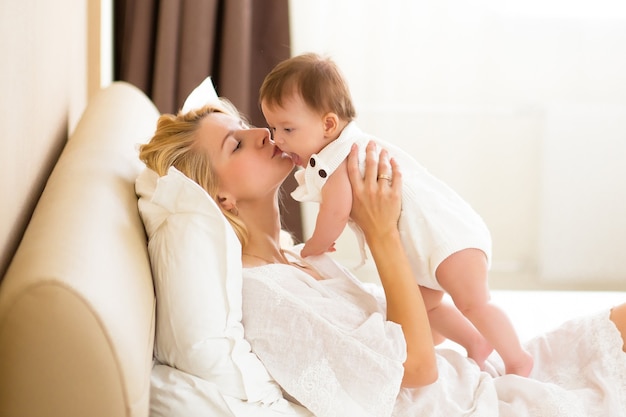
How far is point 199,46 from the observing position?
347 cm

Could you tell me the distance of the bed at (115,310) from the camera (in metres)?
0.91

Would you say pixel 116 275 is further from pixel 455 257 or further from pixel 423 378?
pixel 455 257

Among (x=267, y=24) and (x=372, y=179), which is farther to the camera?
(x=267, y=24)

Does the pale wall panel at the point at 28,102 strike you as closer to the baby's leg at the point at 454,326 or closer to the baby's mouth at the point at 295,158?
the baby's mouth at the point at 295,158

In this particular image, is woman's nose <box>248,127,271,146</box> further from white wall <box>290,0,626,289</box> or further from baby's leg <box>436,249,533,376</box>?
white wall <box>290,0,626,289</box>

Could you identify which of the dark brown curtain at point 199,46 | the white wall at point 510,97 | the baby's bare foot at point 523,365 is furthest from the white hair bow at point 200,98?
the white wall at point 510,97

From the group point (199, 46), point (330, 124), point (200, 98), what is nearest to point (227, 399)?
point (330, 124)

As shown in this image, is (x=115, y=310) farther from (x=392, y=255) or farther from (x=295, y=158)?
(x=295, y=158)

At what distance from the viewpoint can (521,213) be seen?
381cm

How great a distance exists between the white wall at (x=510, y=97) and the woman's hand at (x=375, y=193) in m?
2.05

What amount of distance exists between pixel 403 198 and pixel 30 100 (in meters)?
0.74

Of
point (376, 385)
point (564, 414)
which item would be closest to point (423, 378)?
point (376, 385)

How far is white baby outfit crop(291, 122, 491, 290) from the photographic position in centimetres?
167

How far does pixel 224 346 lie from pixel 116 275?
0.29 m
